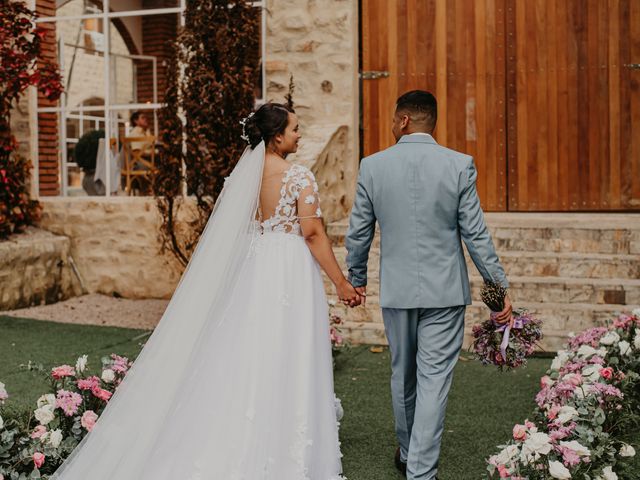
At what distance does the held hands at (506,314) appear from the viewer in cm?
383

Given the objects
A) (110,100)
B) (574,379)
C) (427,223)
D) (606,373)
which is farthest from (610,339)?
(110,100)

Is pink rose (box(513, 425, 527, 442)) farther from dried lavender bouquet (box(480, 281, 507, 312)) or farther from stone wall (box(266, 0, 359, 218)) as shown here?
stone wall (box(266, 0, 359, 218))

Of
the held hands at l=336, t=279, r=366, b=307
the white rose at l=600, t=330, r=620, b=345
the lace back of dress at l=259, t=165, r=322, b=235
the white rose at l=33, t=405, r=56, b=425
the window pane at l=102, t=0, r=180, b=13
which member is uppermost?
the window pane at l=102, t=0, r=180, b=13

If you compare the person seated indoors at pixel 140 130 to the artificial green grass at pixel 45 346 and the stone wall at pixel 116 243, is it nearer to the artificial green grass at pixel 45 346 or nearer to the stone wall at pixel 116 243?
the stone wall at pixel 116 243

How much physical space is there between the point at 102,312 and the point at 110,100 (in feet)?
9.79

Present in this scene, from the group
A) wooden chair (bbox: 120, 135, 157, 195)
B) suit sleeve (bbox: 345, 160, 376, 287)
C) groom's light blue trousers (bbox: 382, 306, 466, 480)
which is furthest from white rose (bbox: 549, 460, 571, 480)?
wooden chair (bbox: 120, 135, 157, 195)

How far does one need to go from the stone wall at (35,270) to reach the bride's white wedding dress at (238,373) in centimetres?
500

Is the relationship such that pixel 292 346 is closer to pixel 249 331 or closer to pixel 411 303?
pixel 249 331

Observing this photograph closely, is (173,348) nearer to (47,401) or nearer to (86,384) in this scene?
(86,384)

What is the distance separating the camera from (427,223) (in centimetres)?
381

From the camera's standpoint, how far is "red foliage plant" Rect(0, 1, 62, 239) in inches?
320

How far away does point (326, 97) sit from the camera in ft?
28.6

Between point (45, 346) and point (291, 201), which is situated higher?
point (291, 201)

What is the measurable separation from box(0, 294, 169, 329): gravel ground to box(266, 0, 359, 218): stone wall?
2304 mm
